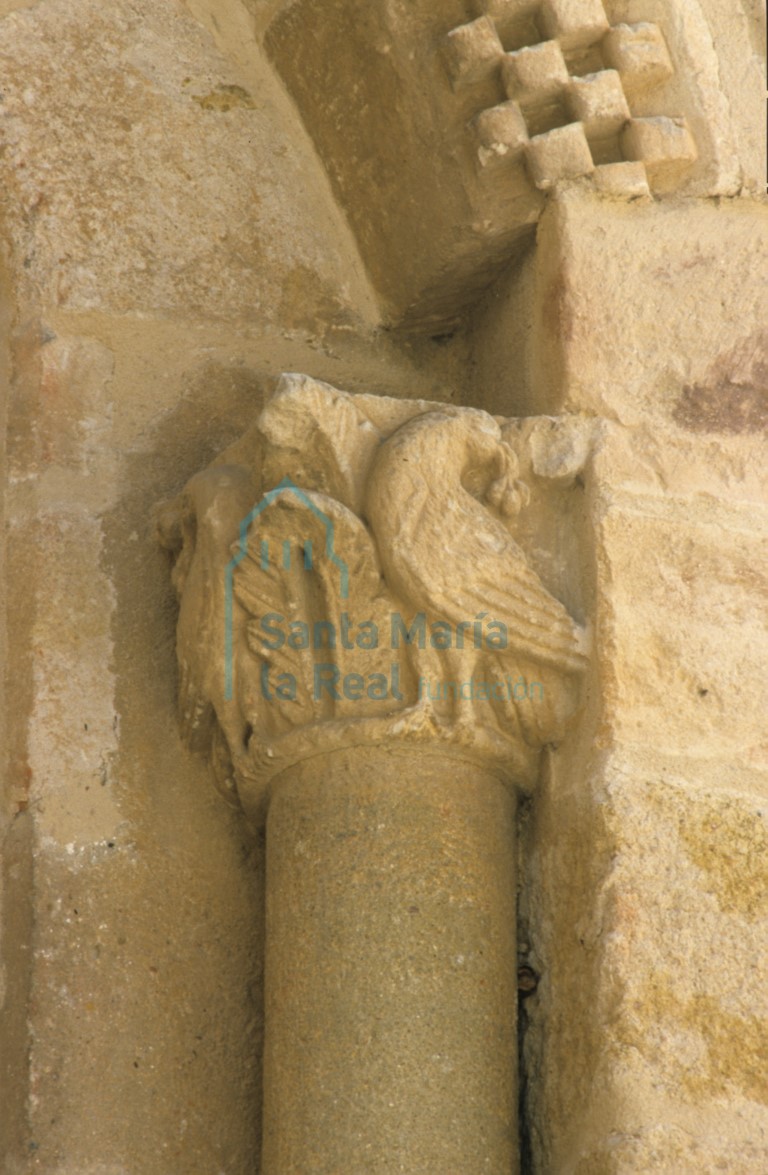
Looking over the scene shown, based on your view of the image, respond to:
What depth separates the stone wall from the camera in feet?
6.46

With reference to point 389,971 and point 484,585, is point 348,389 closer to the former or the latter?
point 484,585

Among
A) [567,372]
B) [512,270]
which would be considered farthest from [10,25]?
[567,372]

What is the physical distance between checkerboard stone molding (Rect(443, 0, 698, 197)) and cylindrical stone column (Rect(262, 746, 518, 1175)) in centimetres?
78

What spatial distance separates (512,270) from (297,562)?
58 cm

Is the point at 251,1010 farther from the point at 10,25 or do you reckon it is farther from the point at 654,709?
the point at 10,25

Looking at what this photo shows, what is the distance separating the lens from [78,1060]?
2.03 m

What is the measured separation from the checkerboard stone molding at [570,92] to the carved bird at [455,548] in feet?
1.28

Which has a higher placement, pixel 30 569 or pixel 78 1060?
pixel 30 569

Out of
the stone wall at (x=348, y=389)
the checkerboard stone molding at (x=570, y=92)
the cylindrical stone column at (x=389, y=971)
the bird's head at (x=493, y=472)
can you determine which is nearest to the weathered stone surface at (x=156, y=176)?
the stone wall at (x=348, y=389)

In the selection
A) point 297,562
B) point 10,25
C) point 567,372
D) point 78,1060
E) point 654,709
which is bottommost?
point 78,1060

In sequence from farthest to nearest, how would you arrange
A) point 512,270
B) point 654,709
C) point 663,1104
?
point 512,270, point 654,709, point 663,1104

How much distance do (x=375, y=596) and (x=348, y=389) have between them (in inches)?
18.8

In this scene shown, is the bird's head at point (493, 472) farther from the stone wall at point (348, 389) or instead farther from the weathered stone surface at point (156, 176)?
the weathered stone surface at point (156, 176)

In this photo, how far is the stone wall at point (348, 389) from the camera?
197 cm
